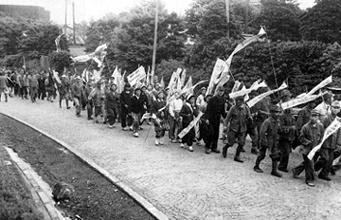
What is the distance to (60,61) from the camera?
115 feet

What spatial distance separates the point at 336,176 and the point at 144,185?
432 cm

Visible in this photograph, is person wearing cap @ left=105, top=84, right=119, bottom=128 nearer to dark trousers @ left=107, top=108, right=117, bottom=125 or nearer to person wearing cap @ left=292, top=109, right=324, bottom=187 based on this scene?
dark trousers @ left=107, top=108, right=117, bottom=125

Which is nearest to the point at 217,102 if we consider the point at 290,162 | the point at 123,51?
the point at 290,162

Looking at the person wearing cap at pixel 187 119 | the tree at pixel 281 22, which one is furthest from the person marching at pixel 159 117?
the tree at pixel 281 22

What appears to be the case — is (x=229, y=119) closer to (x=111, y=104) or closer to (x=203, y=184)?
(x=203, y=184)

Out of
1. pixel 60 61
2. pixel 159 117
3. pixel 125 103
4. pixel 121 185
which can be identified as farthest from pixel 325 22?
pixel 60 61

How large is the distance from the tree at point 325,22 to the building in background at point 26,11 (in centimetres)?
5078

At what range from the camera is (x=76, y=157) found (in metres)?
10.4

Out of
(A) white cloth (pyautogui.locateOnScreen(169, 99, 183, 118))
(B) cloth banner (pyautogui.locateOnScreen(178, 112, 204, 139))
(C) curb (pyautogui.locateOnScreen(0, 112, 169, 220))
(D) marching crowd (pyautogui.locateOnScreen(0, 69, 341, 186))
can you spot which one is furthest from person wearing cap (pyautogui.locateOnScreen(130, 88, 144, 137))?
(C) curb (pyautogui.locateOnScreen(0, 112, 169, 220))

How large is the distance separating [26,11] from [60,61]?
129 ft

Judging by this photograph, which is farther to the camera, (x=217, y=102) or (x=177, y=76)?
(x=177, y=76)

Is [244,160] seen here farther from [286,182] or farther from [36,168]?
[36,168]

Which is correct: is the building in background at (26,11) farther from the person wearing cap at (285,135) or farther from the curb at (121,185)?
the person wearing cap at (285,135)

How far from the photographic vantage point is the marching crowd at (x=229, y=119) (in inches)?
346
